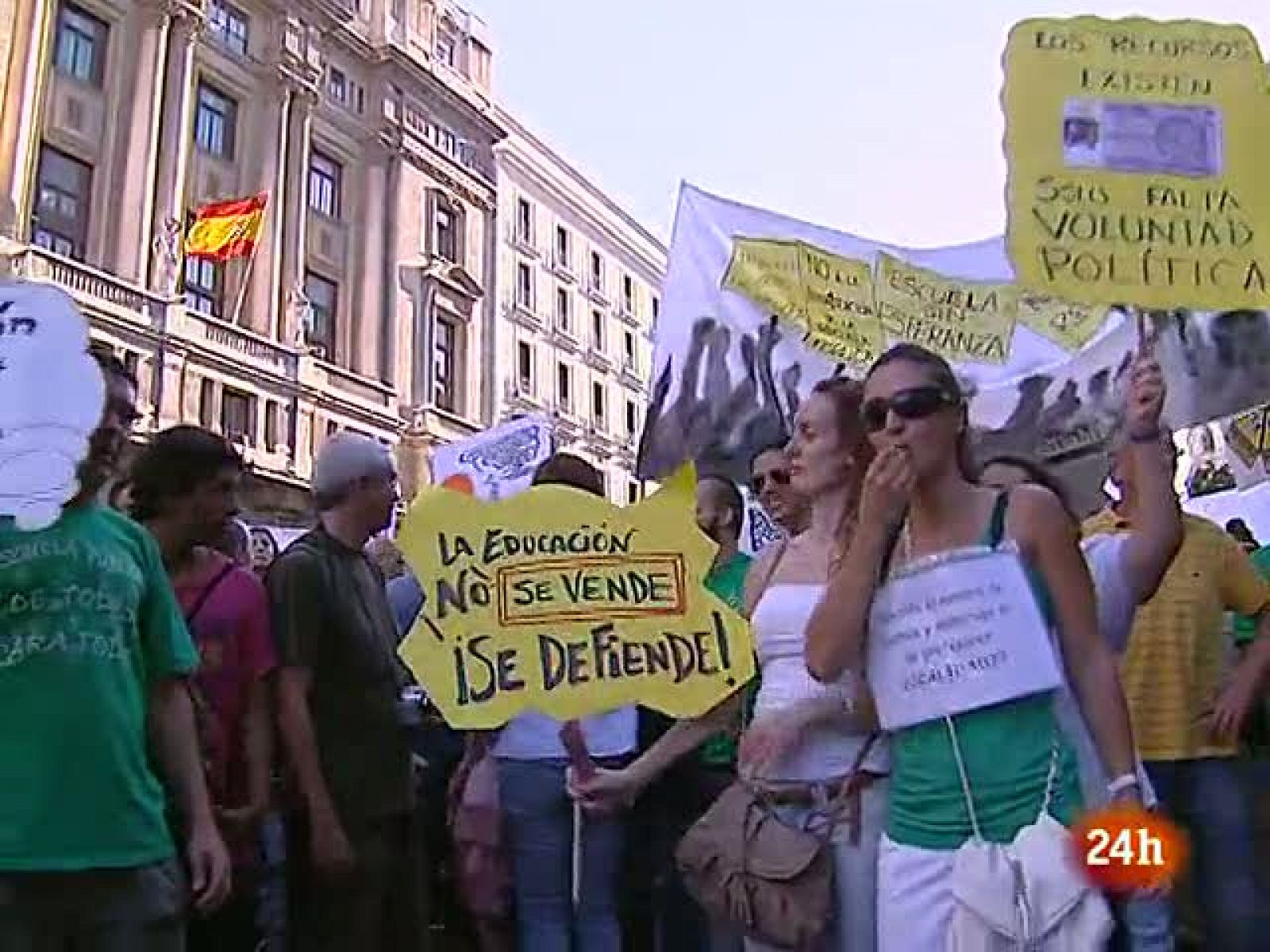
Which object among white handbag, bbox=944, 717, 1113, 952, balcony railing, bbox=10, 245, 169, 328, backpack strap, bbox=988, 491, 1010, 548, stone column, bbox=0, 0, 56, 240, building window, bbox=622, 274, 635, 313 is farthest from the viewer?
building window, bbox=622, 274, 635, 313

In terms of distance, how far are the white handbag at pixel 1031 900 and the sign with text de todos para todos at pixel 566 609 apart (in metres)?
0.97

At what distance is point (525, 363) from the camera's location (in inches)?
1737

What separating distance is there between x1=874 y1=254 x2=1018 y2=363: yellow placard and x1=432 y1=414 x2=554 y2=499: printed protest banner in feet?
9.97

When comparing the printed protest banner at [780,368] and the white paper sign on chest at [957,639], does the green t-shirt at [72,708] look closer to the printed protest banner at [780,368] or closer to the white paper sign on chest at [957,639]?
the white paper sign on chest at [957,639]

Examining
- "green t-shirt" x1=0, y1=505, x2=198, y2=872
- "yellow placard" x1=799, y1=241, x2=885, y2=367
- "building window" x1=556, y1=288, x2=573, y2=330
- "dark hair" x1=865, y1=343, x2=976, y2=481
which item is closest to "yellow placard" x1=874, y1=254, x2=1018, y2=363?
"yellow placard" x1=799, y1=241, x2=885, y2=367

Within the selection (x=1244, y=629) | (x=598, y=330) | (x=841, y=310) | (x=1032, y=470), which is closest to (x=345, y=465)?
(x=1032, y=470)

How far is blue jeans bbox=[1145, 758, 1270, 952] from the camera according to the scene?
358 centimetres

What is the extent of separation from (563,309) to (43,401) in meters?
45.1

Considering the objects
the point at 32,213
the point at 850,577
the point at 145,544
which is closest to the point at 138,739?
the point at 145,544

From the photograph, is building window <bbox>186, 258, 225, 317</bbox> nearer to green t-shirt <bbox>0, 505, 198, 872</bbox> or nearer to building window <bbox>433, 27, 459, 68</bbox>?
building window <bbox>433, 27, 459, 68</bbox>

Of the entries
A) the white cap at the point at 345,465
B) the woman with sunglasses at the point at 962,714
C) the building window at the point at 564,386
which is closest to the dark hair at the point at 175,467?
the white cap at the point at 345,465

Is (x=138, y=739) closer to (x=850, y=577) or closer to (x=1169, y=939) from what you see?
(x=850, y=577)

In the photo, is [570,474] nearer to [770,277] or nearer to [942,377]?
[942,377]

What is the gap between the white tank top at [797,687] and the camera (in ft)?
8.86
